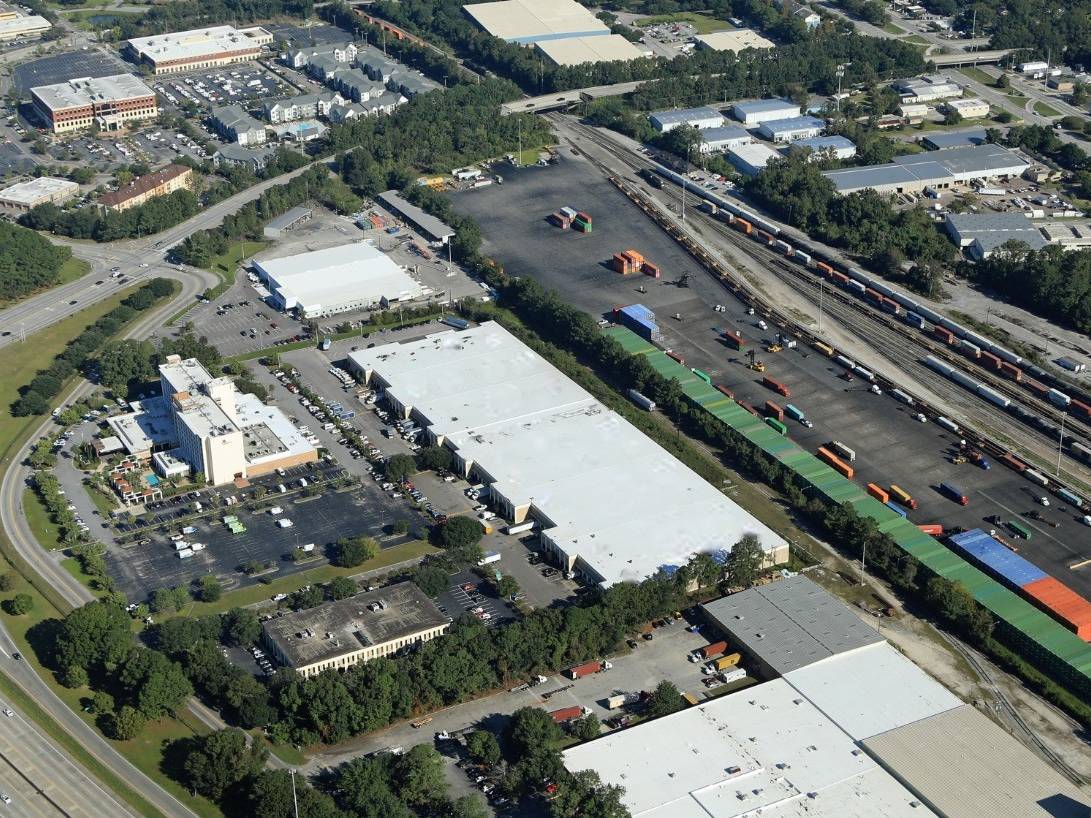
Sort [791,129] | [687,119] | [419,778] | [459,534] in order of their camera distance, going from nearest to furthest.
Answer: [419,778], [459,534], [791,129], [687,119]

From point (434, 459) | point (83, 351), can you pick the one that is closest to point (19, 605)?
point (434, 459)

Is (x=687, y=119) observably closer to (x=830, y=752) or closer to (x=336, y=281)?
(x=336, y=281)

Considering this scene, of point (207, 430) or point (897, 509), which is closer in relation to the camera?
point (897, 509)

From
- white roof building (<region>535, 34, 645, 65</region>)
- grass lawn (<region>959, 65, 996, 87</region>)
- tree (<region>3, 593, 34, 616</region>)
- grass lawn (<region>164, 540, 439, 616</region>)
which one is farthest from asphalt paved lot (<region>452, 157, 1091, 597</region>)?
grass lawn (<region>959, 65, 996, 87</region>)

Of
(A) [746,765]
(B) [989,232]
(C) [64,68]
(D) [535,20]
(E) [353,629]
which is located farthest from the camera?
(D) [535,20]

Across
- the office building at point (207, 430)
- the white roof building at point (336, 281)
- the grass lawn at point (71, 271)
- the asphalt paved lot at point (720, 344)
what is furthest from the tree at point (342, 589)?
the grass lawn at point (71, 271)

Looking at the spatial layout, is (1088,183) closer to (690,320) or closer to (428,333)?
(690,320)
